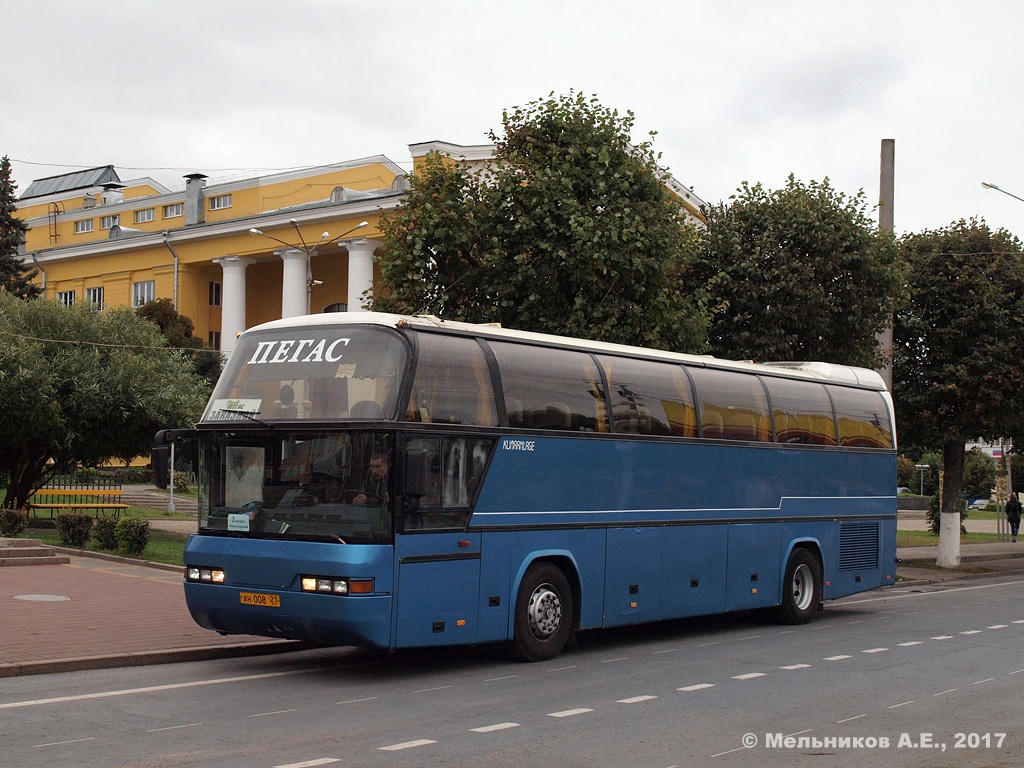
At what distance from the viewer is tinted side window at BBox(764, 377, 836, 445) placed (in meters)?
16.9

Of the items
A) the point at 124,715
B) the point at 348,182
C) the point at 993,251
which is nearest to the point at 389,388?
the point at 124,715

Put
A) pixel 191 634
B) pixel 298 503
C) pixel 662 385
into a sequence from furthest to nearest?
pixel 662 385 < pixel 191 634 < pixel 298 503

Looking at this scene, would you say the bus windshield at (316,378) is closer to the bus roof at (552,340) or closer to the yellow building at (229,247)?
the bus roof at (552,340)

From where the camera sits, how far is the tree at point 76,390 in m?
27.0

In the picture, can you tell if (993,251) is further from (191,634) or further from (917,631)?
(191,634)

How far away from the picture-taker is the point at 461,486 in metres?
11.9

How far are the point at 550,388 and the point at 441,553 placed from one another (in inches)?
96.7

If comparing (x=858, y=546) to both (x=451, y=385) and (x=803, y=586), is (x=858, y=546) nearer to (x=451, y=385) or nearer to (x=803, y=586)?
(x=803, y=586)

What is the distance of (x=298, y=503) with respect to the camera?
1128 centimetres

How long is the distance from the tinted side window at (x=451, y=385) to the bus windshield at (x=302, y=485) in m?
0.64

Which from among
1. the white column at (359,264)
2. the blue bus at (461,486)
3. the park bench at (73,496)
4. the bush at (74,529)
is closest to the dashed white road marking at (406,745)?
the blue bus at (461,486)

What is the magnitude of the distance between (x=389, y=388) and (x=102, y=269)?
62.6 metres

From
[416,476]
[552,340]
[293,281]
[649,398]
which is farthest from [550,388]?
[293,281]

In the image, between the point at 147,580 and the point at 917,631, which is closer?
the point at 917,631
